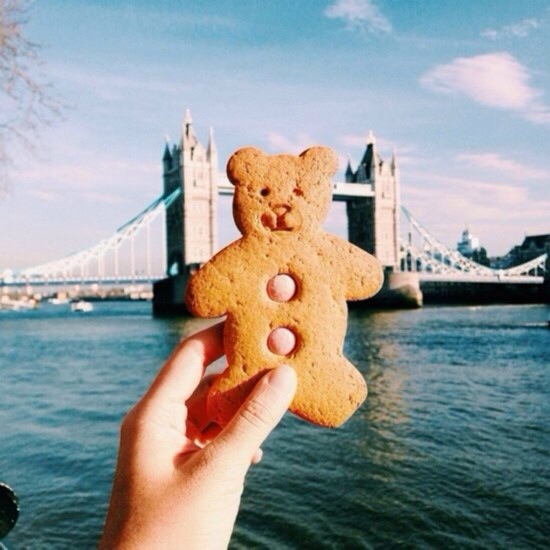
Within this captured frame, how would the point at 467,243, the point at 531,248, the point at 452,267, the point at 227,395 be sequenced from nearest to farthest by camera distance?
1. the point at 227,395
2. the point at 452,267
3. the point at 531,248
4. the point at 467,243

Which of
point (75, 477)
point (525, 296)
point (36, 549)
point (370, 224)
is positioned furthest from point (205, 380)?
point (525, 296)

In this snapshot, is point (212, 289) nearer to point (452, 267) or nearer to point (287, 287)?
point (287, 287)

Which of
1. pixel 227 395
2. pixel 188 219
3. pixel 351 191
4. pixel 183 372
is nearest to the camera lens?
pixel 183 372

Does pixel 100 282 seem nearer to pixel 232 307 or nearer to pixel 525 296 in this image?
pixel 525 296

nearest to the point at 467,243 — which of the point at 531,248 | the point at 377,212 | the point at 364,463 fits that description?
the point at 531,248

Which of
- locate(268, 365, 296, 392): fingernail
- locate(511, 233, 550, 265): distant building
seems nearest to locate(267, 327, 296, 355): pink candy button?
locate(268, 365, 296, 392): fingernail

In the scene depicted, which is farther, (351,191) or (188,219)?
(351,191)
